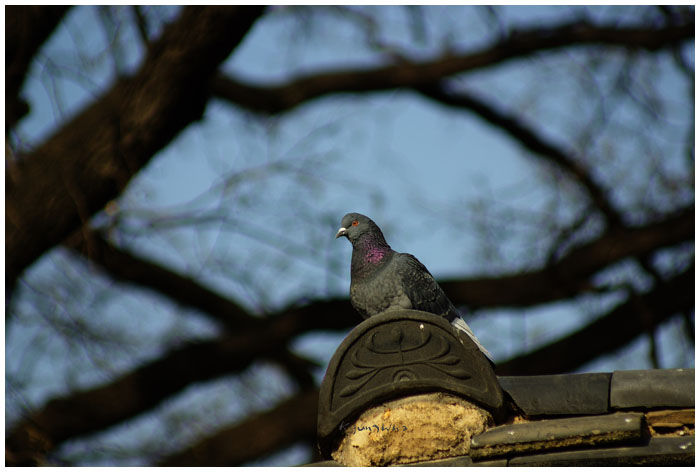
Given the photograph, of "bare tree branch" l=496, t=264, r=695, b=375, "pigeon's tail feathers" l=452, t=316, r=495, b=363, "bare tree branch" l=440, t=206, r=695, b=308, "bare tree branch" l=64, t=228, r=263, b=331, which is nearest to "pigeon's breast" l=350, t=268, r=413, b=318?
"pigeon's tail feathers" l=452, t=316, r=495, b=363

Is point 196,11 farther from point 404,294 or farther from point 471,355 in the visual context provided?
point 471,355

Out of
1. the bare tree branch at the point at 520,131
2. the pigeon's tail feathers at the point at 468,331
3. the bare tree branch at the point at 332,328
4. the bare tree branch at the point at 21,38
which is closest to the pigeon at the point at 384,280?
the pigeon's tail feathers at the point at 468,331

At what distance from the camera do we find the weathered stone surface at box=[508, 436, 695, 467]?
2348 mm

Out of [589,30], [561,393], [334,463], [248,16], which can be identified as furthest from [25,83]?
[589,30]

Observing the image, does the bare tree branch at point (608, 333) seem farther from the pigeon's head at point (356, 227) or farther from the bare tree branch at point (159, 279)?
the pigeon's head at point (356, 227)

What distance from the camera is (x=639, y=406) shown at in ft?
8.34

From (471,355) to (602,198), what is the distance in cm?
497

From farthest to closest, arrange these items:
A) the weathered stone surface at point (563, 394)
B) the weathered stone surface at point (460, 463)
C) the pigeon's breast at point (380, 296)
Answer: the pigeon's breast at point (380, 296)
the weathered stone surface at point (563, 394)
the weathered stone surface at point (460, 463)

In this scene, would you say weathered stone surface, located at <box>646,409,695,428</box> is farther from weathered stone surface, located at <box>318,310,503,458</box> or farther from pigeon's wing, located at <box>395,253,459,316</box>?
pigeon's wing, located at <box>395,253,459,316</box>

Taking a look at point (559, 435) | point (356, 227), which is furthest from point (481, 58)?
point (559, 435)

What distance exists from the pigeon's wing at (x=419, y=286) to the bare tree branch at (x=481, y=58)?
367 centimetres

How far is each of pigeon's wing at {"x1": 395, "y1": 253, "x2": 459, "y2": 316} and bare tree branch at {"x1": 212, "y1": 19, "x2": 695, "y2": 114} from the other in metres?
3.67

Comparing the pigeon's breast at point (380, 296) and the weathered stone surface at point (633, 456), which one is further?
the pigeon's breast at point (380, 296)

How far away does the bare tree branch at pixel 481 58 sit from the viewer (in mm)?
6895
